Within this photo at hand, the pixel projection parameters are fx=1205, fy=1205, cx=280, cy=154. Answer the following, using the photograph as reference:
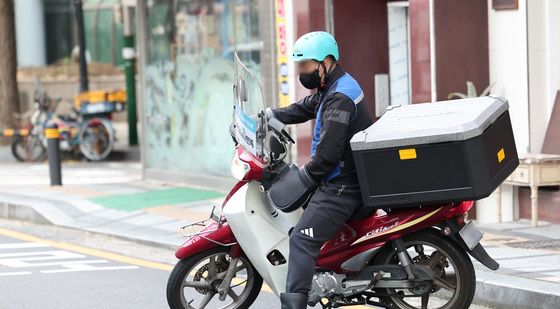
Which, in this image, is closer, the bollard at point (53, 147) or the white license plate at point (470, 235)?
the white license plate at point (470, 235)

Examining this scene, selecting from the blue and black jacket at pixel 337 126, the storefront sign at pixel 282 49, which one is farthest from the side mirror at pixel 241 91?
the storefront sign at pixel 282 49

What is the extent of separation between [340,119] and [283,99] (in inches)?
259

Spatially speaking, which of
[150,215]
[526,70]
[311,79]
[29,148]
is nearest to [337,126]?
[311,79]

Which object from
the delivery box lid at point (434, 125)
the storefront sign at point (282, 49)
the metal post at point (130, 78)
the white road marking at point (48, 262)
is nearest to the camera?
the delivery box lid at point (434, 125)

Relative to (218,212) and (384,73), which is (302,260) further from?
(384,73)

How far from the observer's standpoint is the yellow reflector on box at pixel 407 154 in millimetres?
6863

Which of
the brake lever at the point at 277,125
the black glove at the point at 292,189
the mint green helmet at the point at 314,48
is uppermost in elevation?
the mint green helmet at the point at 314,48

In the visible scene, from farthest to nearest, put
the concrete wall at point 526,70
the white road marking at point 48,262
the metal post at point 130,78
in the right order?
the metal post at point 130,78 < the concrete wall at point 526,70 < the white road marking at point 48,262

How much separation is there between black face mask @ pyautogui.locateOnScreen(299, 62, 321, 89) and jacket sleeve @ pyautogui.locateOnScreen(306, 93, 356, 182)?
0.50 feet

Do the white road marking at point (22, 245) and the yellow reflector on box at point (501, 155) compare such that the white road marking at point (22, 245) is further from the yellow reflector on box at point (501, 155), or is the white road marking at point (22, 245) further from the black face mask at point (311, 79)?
the yellow reflector on box at point (501, 155)

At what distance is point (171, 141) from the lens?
1597cm

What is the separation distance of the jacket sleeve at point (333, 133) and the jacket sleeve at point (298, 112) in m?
0.51

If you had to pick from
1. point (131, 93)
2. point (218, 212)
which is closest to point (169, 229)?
point (218, 212)

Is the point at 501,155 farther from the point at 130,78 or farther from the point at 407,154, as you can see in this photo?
the point at 130,78
